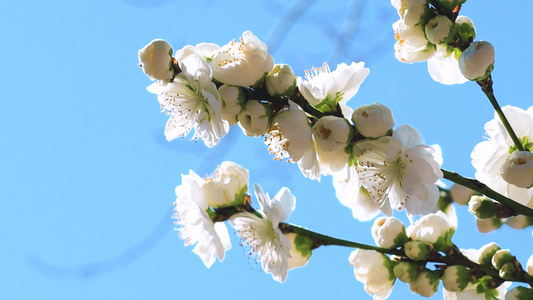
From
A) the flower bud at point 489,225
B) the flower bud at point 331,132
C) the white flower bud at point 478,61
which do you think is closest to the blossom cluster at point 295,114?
the flower bud at point 331,132

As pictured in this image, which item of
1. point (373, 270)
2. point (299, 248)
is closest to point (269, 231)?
point (299, 248)

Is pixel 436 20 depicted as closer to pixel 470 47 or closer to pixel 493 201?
pixel 470 47

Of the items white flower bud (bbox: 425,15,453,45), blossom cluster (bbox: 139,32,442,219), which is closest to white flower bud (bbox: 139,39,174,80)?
blossom cluster (bbox: 139,32,442,219)

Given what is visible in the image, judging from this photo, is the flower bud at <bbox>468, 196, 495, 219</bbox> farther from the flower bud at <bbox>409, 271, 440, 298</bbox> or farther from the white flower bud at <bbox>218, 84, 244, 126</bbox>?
the white flower bud at <bbox>218, 84, 244, 126</bbox>

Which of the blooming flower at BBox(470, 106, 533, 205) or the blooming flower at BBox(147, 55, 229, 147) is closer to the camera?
the blooming flower at BBox(147, 55, 229, 147)

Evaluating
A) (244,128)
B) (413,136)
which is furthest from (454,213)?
(244,128)

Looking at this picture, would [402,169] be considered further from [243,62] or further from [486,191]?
[243,62]
